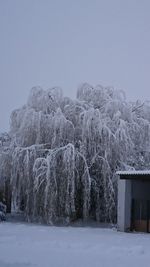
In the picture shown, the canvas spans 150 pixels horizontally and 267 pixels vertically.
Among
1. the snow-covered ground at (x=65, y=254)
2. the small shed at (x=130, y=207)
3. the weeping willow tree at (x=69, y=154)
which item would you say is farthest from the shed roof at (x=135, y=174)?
the snow-covered ground at (x=65, y=254)

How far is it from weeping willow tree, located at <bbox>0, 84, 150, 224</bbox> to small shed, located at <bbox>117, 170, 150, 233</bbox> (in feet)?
4.67

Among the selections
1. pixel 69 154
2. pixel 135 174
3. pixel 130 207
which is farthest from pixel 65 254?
pixel 69 154

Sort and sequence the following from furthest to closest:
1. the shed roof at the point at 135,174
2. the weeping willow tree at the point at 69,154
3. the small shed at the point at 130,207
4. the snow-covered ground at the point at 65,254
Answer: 1. the weeping willow tree at the point at 69,154
2. the small shed at the point at 130,207
3. the shed roof at the point at 135,174
4. the snow-covered ground at the point at 65,254

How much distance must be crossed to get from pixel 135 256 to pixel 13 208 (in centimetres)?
1417

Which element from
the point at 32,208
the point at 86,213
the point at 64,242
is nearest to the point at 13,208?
the point at 32,208

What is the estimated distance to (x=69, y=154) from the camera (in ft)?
67.8

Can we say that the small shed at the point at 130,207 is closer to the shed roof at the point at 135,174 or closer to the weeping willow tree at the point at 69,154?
the shed roof at the point at 135,174

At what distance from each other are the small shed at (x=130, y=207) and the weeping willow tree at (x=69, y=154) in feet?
4.67

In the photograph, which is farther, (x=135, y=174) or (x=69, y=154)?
(x=69, y=154)

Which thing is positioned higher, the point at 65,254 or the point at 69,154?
the point at 69,154

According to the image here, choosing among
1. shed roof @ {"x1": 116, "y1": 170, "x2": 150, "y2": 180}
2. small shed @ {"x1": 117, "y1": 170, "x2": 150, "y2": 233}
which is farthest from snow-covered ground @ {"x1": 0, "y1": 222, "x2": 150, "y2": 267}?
small shed @ {"x1": 117, "y1": 170, "x2": 150, "y2": 233}

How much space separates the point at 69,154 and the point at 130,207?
146 inches

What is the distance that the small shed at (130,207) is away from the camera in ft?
63.3

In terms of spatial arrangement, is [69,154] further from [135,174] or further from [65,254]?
[65,254]
